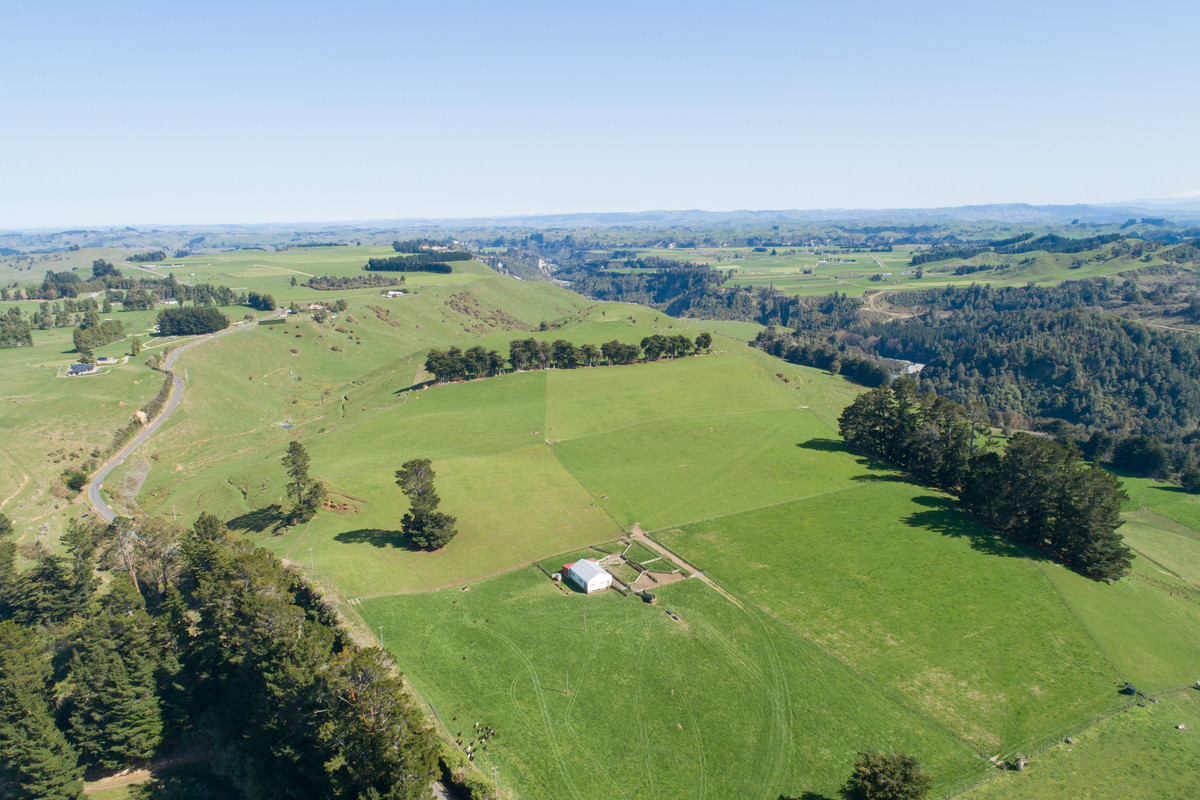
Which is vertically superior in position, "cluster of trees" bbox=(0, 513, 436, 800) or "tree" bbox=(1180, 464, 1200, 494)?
"cluster of trees" bbox=(0, 513, 436, 800)

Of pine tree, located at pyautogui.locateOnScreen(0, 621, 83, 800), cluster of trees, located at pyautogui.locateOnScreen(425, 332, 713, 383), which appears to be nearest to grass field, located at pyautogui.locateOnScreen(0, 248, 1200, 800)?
cluster of trees, located at pyautogui.locateOnScreen(425, 332, 713, 383)

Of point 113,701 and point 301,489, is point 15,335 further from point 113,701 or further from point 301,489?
point 113,701

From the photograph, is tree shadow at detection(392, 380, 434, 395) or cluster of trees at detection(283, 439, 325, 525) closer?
cluster of trees at detection(283, 439, 325, 525)

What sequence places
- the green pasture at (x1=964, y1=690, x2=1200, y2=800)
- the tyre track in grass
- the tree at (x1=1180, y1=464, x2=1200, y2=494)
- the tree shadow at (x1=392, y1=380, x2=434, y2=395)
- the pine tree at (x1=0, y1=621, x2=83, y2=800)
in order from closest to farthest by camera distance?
the green pasture at (x1=964, y1=690, x2=1200, y2=800) → the tyre track in grass → the pine tree at (x1=0, y1=621, x2=83, y2=800) → the tree at (x1=1180, y1=464, x2=1200, y2=494) → the tree shadow at (x1=392, y1=380, x2=434, y2=395)

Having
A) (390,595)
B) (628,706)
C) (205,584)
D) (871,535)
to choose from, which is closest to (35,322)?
(205,584)

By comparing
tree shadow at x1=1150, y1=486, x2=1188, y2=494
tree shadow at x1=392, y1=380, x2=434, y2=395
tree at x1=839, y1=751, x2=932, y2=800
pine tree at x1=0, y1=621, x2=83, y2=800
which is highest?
tree shadow at x1=392, y1=380, x2=434, y2=395

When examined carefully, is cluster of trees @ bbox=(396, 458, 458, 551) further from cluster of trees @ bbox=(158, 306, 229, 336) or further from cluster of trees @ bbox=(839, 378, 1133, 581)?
cluster of trees @ bbox=(158, 306, 229, 336)

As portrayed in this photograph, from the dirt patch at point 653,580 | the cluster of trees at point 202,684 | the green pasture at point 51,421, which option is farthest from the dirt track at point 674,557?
the green pasture at point 51,421
